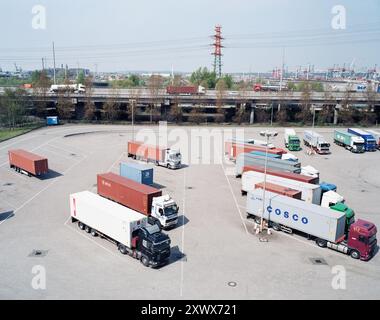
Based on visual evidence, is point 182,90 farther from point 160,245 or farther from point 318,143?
point 160,245

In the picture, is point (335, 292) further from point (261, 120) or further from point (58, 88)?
point (58, 88)

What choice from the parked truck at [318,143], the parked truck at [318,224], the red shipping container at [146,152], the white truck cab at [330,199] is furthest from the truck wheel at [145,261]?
the parked truck at [318,143]

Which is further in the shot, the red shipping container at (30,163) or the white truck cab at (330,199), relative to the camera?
the red shipping container at (30,163)

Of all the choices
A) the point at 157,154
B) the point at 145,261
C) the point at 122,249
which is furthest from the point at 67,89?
the point at 145,261

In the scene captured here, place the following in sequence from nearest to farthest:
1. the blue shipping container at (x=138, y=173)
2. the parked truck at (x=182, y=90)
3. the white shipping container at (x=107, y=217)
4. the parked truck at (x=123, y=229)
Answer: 1. the parked truck at (x=123, y=229)
2. the white shipping container at (x=107, y=217)
3. the blue shipping container at (x=138, y=173)
4. the parked truck at (x=182, y=90)

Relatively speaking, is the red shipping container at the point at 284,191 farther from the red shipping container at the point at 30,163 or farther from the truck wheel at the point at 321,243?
the red shipping container at the point at 30,163
